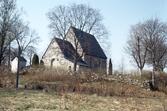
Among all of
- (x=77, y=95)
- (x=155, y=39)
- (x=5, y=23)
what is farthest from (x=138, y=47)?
(x=77, y=95)

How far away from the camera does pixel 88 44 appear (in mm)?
66812

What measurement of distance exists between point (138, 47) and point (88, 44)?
10373 millimetres

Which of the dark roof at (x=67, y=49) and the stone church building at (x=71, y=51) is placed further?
the dark roof at (x=67, y=49)

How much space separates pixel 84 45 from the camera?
65.1 m

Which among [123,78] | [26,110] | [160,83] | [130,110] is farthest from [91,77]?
[26,110]

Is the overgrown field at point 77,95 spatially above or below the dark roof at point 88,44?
below

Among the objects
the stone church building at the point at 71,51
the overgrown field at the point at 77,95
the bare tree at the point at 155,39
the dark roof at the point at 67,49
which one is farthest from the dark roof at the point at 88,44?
the overgrown field at the point at 77,95

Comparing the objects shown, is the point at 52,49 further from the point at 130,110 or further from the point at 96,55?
the point at 130,110

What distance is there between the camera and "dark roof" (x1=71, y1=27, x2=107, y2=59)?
2514 inches

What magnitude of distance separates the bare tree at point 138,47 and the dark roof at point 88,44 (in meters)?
6.50

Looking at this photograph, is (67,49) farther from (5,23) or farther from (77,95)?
(77,95)

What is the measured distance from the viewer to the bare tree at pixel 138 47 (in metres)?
69.6

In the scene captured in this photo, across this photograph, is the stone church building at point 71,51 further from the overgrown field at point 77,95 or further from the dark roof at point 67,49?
the overgrown field at point 77,95

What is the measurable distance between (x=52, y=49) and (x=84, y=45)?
7.20 meters
